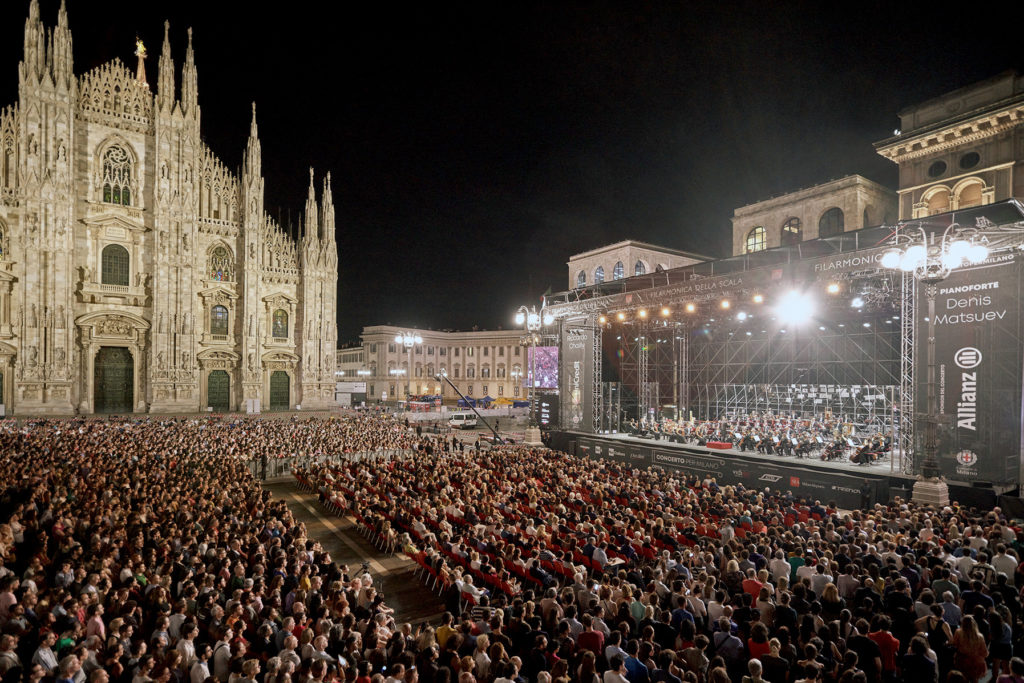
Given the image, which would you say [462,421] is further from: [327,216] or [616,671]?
[616,671]

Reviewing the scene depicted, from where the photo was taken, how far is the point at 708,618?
736 centimetres

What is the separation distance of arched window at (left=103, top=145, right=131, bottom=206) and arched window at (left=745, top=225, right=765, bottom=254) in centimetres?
4406

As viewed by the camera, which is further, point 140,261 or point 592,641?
point 140,261

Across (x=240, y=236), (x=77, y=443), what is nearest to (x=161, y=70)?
(x=240, y=236)

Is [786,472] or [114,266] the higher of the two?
[114,266]

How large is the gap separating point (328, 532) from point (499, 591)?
6769 mm

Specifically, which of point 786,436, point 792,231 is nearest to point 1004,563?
point 786,436

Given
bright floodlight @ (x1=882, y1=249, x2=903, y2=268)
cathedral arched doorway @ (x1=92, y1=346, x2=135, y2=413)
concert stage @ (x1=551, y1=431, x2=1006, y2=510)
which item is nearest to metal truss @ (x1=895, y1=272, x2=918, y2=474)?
concert stage @ (x1=551, y1=431, x2=1006, y2=510)

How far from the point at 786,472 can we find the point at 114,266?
136 feet

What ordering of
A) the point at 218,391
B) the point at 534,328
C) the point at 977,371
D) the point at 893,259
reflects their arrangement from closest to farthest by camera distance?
the point at 893,259 < the point at 977,371 < the point at 534,328 < the point at 218,391

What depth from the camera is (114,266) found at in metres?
35.7

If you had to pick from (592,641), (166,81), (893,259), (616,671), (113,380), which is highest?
(166,81)

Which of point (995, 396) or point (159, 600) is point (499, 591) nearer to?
point (159, 600)

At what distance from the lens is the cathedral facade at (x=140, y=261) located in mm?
32719
